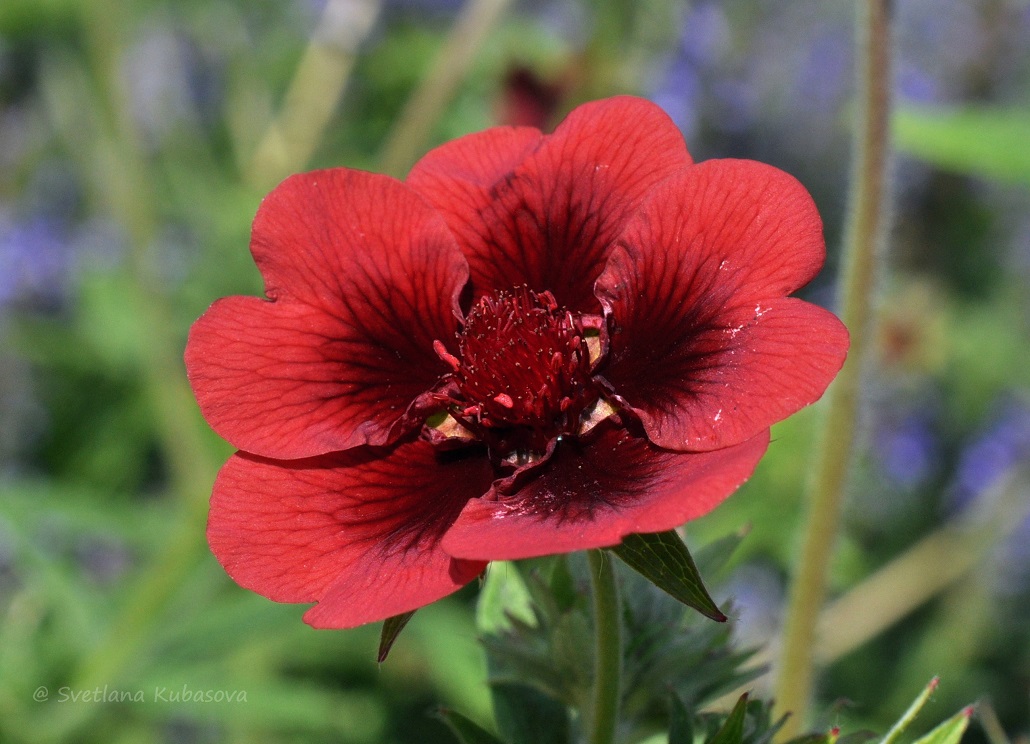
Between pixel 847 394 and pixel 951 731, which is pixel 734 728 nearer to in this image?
pixel 951 731

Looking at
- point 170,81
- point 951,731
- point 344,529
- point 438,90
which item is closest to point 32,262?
point 170,81

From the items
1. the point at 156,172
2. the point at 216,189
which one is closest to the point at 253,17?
the point at 156,172

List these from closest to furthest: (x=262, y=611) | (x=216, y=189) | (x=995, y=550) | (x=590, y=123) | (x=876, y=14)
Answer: (x=590, y=123) → (x=876, y=14) → (x=262, y=611) → (x=995, y=550) → (x=216, y=189)

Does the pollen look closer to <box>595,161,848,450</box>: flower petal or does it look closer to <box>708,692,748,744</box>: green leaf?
<box>595,161,848,450</box>: flower petal

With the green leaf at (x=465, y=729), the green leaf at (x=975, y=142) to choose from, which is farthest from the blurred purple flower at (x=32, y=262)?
the green leaf at (x=465, y=729)

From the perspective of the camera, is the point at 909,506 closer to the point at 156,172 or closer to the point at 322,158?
the point at 322,158

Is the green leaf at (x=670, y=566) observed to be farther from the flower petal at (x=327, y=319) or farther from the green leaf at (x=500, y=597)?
the green leaf at (x=500, y=597)

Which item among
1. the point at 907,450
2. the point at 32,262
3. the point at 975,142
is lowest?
the point at 32,262
